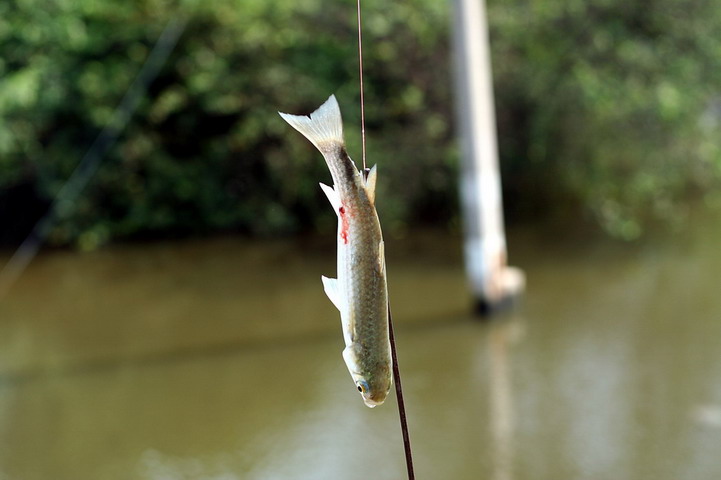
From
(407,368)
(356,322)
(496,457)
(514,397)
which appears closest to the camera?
(356,322)

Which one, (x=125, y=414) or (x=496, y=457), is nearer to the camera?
(x=496, y=457)

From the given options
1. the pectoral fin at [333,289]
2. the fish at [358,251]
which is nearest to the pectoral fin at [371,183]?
the fish at [358,251]

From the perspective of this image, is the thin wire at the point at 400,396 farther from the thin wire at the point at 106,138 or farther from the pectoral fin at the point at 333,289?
the thin wire at the point at 106,138

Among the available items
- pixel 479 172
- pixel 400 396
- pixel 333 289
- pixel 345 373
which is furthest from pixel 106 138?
pixel 400 396

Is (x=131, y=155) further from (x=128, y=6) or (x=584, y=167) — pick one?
(x=584, y=167)

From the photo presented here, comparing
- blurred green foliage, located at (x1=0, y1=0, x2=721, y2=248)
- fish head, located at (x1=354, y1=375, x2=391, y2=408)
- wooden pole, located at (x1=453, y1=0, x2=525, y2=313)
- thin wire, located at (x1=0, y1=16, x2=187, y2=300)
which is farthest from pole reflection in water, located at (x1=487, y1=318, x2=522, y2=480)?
thin wire, located at (x1=0, y1=16, x2=187, y2=300)

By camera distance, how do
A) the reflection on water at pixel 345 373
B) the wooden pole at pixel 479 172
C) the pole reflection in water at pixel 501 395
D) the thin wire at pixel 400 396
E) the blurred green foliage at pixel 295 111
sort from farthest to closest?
the blurred green foliage at pixel 295 111, the wooden pole at pixel 479 172, the reflection on water at pixel 345 373, the pole reflection in water at pixel 501 395, the thin wire at pixel 400 396

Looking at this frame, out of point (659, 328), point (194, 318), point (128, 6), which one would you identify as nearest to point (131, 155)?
point (128, 6)

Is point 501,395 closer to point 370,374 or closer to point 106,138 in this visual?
point 370,374
